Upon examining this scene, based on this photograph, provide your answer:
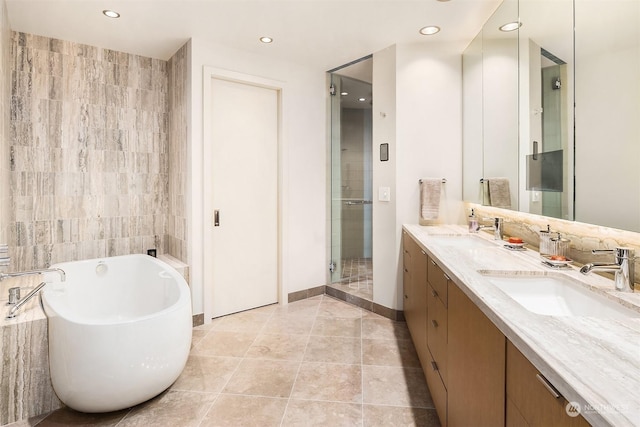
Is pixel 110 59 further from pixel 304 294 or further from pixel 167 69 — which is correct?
pixel 304 294

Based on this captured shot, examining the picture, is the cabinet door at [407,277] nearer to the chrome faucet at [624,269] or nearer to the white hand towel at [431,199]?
the white hand towel at [431,199]

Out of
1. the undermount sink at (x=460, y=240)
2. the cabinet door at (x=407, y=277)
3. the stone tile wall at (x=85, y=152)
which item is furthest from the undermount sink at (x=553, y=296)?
the stone tile wall at (x=85, y=152)

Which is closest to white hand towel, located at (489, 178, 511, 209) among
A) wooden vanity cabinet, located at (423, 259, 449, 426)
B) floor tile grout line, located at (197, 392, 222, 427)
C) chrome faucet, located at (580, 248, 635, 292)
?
wooden vanity cabinet, located at (423, 259, 449, 426)

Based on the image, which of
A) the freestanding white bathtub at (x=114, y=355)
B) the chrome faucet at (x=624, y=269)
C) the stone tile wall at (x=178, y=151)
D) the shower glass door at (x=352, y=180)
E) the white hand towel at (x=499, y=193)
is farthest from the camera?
the shower glass door at (x=352, y=180)

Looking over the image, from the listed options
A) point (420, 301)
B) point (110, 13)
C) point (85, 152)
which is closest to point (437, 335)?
point (420, 301)

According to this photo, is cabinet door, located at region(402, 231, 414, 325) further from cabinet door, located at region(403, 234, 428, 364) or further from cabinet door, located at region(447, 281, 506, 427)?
cabinet door, located at region(447, 281, 506, 427)

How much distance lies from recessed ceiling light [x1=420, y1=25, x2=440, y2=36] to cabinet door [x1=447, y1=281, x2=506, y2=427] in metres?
2.17

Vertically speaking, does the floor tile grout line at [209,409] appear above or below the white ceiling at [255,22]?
below

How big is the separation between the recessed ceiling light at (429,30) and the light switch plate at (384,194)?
1315 millimetres

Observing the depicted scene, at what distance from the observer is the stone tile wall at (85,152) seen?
9.21 feet

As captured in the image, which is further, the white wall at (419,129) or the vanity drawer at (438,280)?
the white wall at (419,129)

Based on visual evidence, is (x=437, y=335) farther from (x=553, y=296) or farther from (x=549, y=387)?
(x=549, y=387)

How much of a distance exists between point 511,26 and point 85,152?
3504mm

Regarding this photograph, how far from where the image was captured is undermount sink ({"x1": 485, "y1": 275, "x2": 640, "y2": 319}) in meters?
1.23
